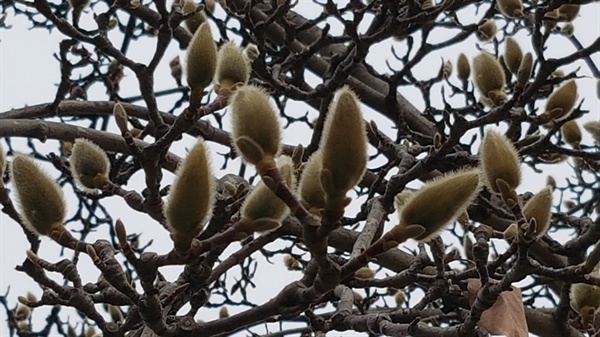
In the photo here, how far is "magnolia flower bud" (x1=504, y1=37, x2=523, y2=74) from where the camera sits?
2.73m

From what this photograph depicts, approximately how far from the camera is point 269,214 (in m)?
1.38

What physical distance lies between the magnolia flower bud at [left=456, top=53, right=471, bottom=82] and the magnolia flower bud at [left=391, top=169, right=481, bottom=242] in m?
2.22

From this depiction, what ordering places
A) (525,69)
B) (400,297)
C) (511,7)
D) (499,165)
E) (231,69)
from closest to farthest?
(499,165), (231,69), (525,69), (511,7), (400,297)

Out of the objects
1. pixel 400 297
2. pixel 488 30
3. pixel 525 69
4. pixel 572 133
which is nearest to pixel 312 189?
pixel 525 69

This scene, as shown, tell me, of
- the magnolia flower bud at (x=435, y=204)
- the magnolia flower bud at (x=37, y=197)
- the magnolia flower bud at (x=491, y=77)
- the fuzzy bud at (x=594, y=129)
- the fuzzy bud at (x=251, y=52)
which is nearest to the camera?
the magnolia flower bud at (x=435, y=204)

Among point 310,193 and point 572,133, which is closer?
point 310,193

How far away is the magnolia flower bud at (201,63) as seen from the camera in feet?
5.34

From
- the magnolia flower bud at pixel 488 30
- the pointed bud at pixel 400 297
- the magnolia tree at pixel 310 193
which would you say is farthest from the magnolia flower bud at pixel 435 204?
the pointed bud at pixel 400 297

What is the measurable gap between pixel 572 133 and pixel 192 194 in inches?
85.8

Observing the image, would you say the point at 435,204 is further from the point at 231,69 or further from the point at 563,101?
the point at 563,101

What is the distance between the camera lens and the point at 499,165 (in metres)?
1.54

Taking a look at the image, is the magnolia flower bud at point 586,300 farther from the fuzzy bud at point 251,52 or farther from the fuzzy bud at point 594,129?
the fuzzy bud at point 251,52

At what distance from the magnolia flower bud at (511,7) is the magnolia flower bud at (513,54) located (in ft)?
0.61

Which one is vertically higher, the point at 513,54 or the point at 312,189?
the point at 513,54
